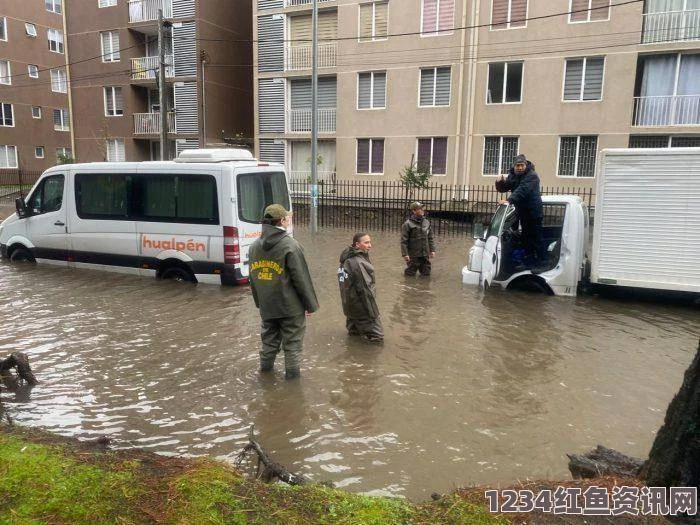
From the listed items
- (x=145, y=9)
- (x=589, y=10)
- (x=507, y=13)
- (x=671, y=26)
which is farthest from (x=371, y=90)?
(x=145, y=9)

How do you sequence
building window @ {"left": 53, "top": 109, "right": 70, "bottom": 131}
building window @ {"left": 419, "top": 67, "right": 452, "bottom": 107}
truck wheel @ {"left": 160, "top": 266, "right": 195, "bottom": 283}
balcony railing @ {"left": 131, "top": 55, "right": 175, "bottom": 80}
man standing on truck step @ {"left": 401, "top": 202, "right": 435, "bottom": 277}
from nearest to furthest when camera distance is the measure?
1. truck wheel @ {"left": 160, "top": 266, "right": 195, "bottom": 283}
2. man standing on truck step @ {"left": 401, "top": 202, "right": 435, "bottom": 277}
3. building window @ {"left": 419, "top": 67, "right": 452, "bottom": 107}
4. balcony railing @ {"left": 131, "top": 55, "right": 175, "bottom": 80}
5. building window @ {"left": 53, "top": 109, "right": 70, "bottom": 131}

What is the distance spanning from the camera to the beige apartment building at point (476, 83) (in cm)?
2088

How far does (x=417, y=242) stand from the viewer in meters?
11.5

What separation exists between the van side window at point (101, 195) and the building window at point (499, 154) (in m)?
16.8

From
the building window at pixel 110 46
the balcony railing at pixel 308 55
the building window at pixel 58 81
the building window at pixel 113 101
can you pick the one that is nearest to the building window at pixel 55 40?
the building window at pixel 58 81

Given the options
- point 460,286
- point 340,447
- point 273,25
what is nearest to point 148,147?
point 273,25

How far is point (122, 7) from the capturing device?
32469 mm

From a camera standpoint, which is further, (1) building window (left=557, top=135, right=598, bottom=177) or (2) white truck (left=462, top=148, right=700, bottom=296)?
(1) building window (left=557, top=135, right=598, bottom=177)

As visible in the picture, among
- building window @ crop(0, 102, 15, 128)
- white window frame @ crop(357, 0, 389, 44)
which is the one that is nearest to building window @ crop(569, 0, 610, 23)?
white window frame @ crop(357, 0, 389, 44)

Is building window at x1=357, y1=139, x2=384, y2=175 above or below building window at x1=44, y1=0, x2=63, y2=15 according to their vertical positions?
below

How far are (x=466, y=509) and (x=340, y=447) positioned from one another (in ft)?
6.64

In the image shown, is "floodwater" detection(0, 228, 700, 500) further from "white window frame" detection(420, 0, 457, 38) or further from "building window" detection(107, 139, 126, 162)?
Result: "building window" detection(107, 139, 126, 162)

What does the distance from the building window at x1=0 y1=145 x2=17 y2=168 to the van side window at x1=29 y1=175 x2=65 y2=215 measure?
102ft

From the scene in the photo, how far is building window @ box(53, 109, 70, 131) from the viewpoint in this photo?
41344mm
